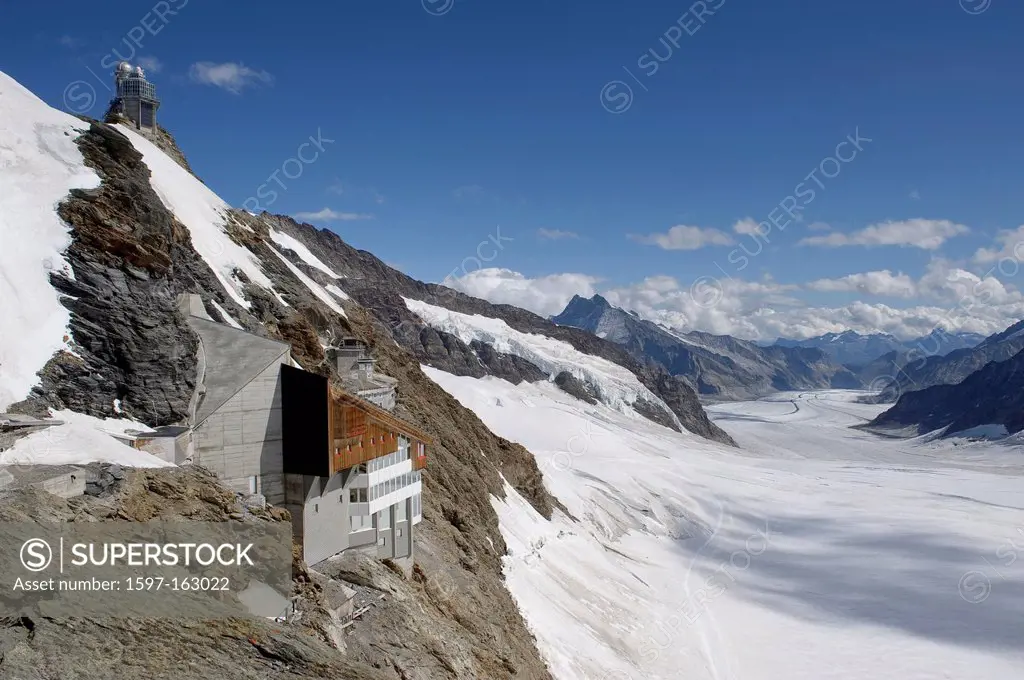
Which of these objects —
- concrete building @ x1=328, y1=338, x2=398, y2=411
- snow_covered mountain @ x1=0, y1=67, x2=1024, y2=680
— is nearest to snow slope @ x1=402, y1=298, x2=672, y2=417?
snow_covered mountain @ x1=0, y1=67, x2=1024, y2=680

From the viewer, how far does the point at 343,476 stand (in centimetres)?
2205

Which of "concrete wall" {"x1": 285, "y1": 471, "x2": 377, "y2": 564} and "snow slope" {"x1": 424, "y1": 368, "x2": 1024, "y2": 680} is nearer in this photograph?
"concrete wall" {"x1": 285, "y1": 471, "x2": 377, "y2": 564}

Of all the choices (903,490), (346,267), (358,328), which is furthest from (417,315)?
(358,328)

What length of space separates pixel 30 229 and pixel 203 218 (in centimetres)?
1989

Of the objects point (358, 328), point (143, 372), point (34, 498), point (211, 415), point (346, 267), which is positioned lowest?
point (34, 498)

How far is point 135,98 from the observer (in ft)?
153

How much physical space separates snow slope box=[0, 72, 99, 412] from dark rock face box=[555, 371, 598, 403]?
156 m

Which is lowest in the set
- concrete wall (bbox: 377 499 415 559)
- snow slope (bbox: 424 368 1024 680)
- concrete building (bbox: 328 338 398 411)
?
snow slope (bbox: 424 368 1024 680)

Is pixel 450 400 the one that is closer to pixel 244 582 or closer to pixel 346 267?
pixel 244 582

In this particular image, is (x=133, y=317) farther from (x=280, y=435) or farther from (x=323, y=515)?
(x=323, y=515)

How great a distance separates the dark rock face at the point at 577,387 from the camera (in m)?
175

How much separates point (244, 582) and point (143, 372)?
321 inches

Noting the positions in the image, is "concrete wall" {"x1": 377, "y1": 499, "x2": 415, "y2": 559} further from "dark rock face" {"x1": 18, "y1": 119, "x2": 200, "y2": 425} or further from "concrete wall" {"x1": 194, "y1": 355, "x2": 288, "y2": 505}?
"dark rock face" {"x1": 18, "y1": 119, "x2": 200, "y2": 425}

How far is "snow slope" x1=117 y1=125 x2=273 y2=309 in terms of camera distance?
33406 millimetres
